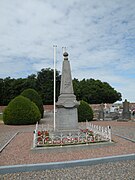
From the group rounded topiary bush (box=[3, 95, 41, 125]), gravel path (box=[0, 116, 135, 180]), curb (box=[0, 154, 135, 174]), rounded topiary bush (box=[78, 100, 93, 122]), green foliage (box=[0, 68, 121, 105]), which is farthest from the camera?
green foliage (box=[0, 68, 121, 105])

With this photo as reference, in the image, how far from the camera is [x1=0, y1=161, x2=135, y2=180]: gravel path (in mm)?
5079

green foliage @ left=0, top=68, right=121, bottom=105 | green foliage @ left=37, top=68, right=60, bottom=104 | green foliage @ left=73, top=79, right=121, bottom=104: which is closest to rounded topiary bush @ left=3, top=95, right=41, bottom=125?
green foliage @ left=0, top=68, right=121, bottom=105

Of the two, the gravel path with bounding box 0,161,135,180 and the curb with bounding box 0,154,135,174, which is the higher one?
the curb with bounding box 0,154,135,174

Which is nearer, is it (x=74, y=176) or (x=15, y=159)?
(x=74, y=176)

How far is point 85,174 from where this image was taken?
17.4ft

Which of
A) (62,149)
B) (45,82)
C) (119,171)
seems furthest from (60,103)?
(45,82)

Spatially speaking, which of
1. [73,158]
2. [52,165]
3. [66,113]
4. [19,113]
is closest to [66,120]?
[66,113]

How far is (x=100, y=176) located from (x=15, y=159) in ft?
9.45

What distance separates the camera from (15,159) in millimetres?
6711

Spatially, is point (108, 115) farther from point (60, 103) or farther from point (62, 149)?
point (62, 149)

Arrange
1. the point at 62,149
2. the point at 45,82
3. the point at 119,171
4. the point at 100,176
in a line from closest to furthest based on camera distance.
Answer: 1. the point at 100,176
2. the point at 119,171
3. the point at 62,149
4. the point at 45,82

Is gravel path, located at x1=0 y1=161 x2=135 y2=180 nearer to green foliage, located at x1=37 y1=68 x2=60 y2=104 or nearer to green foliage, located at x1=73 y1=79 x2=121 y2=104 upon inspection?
green foliage, located at x1=37 y1=68 x2=60 y2=104

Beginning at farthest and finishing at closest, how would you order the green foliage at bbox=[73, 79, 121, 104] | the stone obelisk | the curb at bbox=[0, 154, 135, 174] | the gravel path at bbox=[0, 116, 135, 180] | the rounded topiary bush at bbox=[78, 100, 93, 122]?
the green foliage at bbox=[73, 79, 121, 104]
the rounded topiary bush at bbox=[78, 100, 93, 122]
the stone obelisk
the curb at bbox=[0, 154, 135, 174]
the gravel path at bbox=[0, 116, 135, 180]

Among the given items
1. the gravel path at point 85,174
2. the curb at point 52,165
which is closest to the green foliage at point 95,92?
the curb at point 52,165
